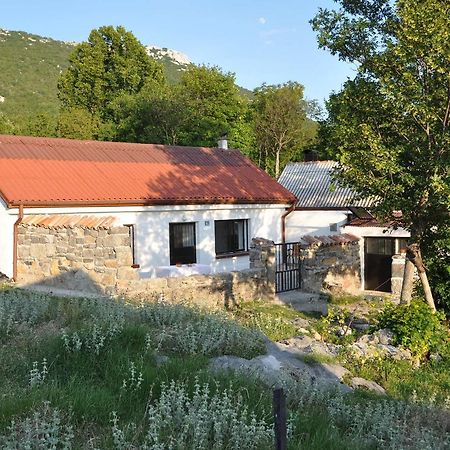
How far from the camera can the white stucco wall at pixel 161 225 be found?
14.3 metres

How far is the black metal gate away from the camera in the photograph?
15.8m

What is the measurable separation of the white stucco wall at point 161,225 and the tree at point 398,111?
7.31 meters

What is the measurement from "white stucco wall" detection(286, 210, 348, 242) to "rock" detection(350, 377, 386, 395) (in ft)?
50.3

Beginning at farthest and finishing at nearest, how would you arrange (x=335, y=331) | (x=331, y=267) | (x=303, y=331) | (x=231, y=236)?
1. (x=231, y=236)
2. (x=331, y=267)
3. (x=335, y=331)
4. (x=303, y=331)

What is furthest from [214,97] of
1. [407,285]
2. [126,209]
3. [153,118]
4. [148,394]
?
[148,394]

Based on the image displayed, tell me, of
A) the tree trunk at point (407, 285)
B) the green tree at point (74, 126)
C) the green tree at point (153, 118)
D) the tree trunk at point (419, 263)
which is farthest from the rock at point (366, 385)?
the green tree at point (74, 126)

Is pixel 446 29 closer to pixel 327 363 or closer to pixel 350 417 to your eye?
pixel 327 363

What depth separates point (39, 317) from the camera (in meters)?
6.98

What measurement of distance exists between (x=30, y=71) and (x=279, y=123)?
36.0 m

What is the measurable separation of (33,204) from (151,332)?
29.1 feet

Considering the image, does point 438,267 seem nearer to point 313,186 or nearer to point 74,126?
point 313,186

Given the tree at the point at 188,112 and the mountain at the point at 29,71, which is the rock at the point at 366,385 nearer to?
the tree at the point at 188,112

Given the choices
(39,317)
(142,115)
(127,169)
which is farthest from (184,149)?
(39,317)

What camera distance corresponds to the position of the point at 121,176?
686 inches
